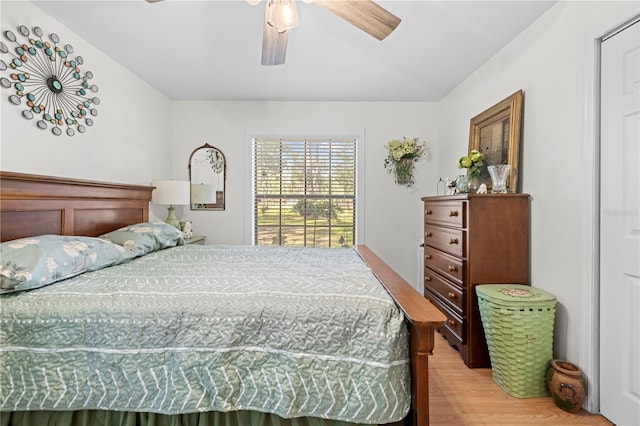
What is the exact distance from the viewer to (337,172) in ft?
12.6

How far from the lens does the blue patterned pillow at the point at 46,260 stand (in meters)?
1.28

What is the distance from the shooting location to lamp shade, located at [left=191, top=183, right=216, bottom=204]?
336cm

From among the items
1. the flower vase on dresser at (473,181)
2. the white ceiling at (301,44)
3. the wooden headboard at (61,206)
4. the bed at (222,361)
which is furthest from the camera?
the flower vase on dresser at (473,181)

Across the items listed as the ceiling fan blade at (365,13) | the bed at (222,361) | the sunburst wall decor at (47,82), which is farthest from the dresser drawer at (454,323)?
the sunburst wall decor at (47,82)

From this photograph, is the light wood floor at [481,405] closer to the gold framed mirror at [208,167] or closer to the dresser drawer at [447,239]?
the dresser drawer at [447,239]

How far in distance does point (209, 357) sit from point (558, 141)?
2.32m

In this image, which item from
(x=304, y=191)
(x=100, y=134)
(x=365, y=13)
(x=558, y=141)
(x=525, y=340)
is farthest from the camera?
(x=304, y=191)

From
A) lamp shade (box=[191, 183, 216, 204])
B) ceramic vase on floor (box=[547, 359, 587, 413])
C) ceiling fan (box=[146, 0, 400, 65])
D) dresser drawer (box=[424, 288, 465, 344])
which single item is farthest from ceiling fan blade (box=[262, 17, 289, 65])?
ceramic vase on floor (box=[547, 359, 587, 413])

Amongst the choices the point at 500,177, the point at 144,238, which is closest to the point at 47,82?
the point at 144,238

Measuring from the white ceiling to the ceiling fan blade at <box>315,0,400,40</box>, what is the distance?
0.48 metres

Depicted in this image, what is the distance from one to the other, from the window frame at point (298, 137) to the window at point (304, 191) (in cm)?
5

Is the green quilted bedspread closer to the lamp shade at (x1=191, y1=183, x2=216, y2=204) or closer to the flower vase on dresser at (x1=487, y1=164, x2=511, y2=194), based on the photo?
the flower vase on dresser at (x1=487, y1=164, x2=511, y2=194)

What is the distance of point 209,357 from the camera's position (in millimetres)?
1163

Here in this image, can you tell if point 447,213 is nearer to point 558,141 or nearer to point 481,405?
point 558,141
